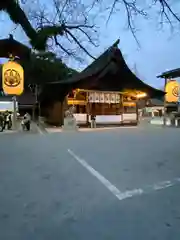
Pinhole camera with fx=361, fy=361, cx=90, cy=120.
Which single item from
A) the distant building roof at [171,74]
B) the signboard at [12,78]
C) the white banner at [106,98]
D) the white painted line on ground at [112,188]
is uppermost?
the distant building roof at [171,74]

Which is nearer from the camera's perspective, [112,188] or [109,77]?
[112,188]

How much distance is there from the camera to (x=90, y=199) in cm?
496

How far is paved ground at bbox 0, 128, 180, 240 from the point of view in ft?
11.8

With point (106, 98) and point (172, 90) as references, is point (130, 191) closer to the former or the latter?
point (172, 90)

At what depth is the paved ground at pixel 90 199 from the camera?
3607 mm

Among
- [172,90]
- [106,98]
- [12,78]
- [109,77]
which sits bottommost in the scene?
[106,98]

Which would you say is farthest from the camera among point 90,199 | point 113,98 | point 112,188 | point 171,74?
point 113,98

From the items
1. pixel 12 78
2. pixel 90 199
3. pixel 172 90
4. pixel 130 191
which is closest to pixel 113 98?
pixel 172 90

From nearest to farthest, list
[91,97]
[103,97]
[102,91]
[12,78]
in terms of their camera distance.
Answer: [12,78]
[91,97]
[102,91]
[103,97]

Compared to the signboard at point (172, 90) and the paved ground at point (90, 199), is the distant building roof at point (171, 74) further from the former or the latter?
the paved ground at point (90, 199)

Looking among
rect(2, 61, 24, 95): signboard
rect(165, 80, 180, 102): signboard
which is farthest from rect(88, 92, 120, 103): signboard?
rect(2, 61, 24, 95): signboard

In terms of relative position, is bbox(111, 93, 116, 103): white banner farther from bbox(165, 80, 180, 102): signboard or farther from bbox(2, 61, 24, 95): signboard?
bbox(2, 61, 24, 95): signboard

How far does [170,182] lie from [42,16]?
4557 mm

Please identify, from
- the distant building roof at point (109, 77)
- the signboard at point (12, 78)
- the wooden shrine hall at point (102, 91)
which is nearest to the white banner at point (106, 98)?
the wooden shrine hall at point (102, 91)
